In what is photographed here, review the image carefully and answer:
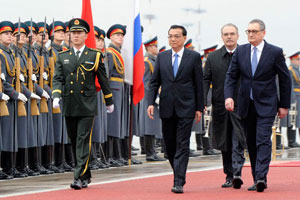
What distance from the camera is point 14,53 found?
13.0 metres

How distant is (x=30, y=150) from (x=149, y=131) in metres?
3.49

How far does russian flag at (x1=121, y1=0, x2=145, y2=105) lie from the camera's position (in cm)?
1498

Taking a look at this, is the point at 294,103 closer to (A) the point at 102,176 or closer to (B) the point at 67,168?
(B) the point at 67,168

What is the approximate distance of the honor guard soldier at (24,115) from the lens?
1301cm

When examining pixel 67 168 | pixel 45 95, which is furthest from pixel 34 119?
pixel 67 168

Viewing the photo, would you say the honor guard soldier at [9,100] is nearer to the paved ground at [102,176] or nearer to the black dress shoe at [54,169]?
the paved ground at [102,176]

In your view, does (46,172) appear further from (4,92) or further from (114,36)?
(114,36)

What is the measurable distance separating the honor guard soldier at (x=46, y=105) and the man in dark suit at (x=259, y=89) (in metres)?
3.84

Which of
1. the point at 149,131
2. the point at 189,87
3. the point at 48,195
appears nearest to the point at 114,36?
the point at 149,131

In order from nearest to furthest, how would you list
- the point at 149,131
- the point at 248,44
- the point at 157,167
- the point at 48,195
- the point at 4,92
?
1. the point at 48,195
2. the point at 248,44
3. the point at 4,92
4. the point at 157,167
5. the point at 149,131

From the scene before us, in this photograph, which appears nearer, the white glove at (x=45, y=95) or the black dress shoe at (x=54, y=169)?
the white glove at (x=45, y=95)

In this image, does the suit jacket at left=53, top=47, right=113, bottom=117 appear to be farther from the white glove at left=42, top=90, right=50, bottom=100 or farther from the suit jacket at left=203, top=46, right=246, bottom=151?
the white glove at left=42, top=90, right=50, bottom=100

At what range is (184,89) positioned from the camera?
10.8m

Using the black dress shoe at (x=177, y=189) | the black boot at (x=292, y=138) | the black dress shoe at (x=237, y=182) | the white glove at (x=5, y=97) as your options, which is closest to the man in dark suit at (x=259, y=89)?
the black dress shoe at (x=237, y=182)
